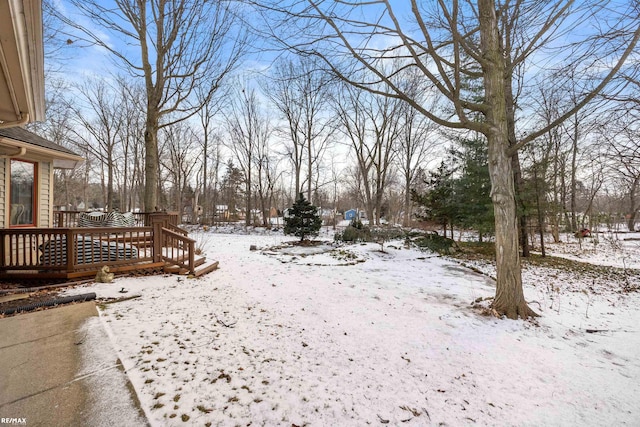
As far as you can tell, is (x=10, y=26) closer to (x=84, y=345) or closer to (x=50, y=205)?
(x=84, y=345)

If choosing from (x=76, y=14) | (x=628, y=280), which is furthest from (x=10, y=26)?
(x=628, y=280)

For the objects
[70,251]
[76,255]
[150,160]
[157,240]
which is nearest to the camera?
[70,251]

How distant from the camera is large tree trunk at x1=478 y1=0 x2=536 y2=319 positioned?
388 cm

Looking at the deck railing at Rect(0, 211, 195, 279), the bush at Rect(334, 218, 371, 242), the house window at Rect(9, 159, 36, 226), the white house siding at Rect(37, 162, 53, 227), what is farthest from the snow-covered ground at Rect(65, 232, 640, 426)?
the bush at Rect(334, 218, 371, 242)

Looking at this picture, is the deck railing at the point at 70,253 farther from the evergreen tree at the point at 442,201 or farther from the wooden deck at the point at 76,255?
the evergreen tree at the point at 442,201

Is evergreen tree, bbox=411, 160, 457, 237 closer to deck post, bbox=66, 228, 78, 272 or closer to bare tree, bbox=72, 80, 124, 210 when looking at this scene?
deck post, bbox=66, 228, 78, 272

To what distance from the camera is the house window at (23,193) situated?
6.20 metres

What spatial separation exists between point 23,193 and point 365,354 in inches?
346

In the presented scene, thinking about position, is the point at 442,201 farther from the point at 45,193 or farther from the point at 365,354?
the point at 45,193

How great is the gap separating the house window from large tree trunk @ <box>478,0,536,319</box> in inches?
395

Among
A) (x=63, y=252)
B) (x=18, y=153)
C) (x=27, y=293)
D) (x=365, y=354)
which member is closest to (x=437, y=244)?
(x=365, y=354)

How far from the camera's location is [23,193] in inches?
253

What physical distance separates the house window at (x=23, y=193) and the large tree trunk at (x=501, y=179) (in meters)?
10.0

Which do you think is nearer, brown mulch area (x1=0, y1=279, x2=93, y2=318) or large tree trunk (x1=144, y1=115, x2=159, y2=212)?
brown mulch area (x1=0, y1=279, x2=93, y2=318)
